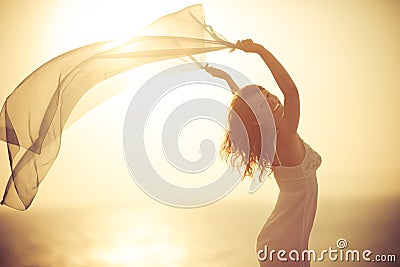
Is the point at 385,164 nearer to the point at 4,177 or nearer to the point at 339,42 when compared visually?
the point at 339,42

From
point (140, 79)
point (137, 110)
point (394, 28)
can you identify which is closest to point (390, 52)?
point (394, 28)

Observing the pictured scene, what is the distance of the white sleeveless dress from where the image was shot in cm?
205

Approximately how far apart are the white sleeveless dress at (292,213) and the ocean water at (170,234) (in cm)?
176

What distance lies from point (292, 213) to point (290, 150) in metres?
0.21

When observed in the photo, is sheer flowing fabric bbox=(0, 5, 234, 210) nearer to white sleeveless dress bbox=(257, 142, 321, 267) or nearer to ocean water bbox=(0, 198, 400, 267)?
white sleeveless dress bbox=(257, 142, 321, 267)

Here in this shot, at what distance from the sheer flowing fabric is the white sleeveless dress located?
511 mm

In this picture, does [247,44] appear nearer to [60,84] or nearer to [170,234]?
[60,84]

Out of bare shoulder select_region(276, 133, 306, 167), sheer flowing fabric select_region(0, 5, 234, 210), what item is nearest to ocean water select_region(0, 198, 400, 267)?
sheer flowing fabric select_region(0, 5, 234, 210)

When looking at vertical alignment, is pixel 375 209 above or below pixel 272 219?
above

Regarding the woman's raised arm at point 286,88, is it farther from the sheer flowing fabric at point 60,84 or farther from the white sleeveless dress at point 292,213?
the sheer flowing fabric at point 60,84

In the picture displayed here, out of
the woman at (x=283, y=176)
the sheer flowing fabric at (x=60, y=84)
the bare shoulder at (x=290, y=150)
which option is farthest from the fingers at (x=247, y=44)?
the bare shoulder at (x=290, y=150)

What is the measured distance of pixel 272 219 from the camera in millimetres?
2094

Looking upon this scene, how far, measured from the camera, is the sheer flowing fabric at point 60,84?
7.45 feet

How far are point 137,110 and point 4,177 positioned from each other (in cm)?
147
